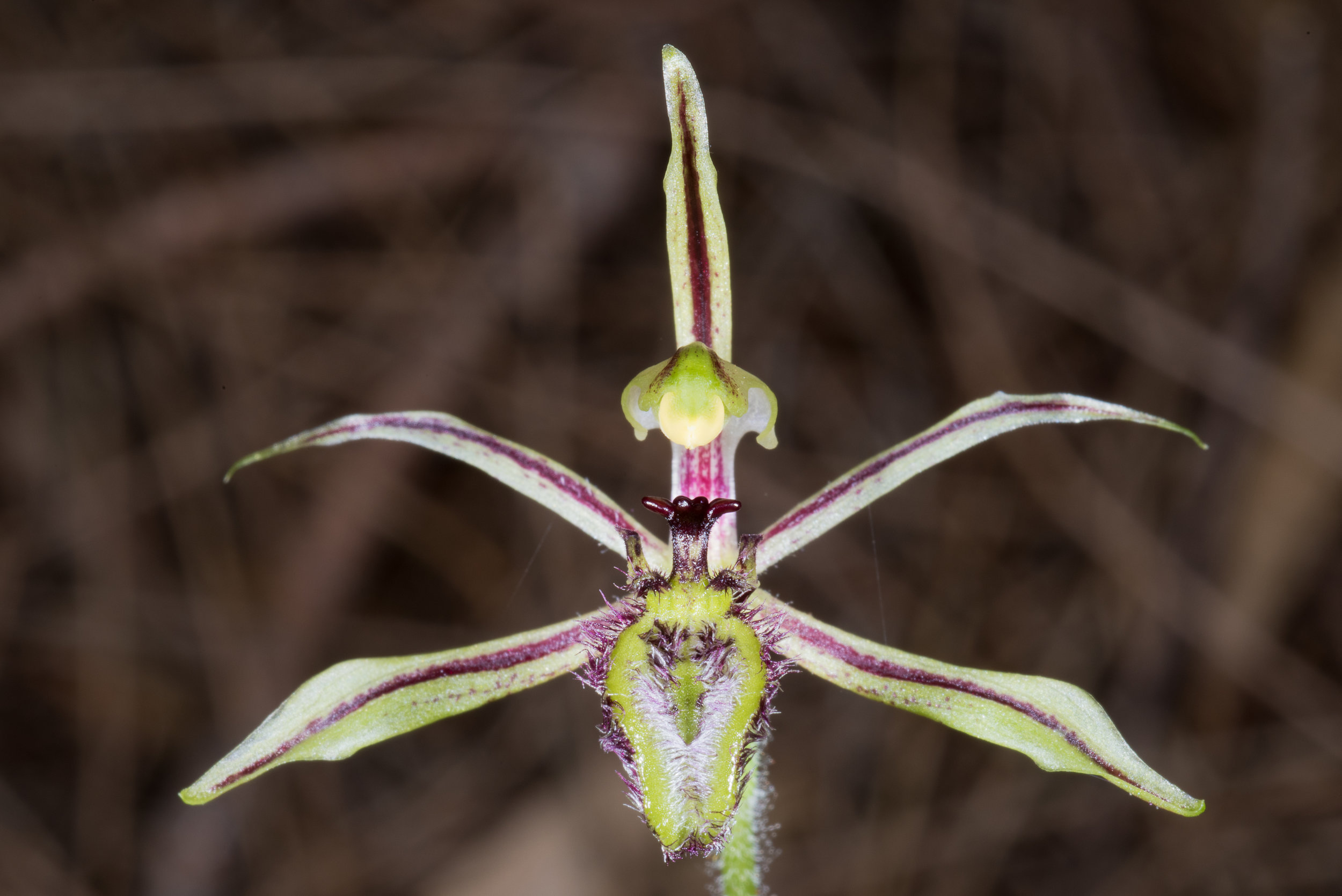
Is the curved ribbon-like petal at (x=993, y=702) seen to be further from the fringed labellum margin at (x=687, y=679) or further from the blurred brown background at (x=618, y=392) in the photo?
the blurred brown background at (x=618, y=392)

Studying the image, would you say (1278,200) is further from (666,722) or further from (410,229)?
(666,722)

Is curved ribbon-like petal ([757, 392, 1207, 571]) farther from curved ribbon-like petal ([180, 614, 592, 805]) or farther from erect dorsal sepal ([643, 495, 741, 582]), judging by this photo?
curved ribbon-like petal ([180, 614, 592, 805])

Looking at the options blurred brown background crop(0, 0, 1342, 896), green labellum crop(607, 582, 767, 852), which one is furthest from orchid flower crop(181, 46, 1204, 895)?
blurred brown background crop(0, 0, 1342, 896)

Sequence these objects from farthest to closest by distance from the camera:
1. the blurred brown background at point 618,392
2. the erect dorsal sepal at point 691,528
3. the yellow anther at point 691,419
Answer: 1. the blurred brown background at point 618,392
2. the yellow anther at point 691,419
3. the erect dorsal sepal at point 691,528

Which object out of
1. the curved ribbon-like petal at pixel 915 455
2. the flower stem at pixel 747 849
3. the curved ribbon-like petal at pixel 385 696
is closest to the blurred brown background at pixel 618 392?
the flower stem at pixel 747 849

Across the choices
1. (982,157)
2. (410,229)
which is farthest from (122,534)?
(982,157)

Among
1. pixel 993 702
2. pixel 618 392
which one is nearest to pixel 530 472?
pixel 993 702

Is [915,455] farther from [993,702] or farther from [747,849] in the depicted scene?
[747,849]

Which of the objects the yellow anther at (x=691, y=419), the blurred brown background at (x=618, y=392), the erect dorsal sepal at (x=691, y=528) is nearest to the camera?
the erect dorsal sepal at (x=691, y=528)
